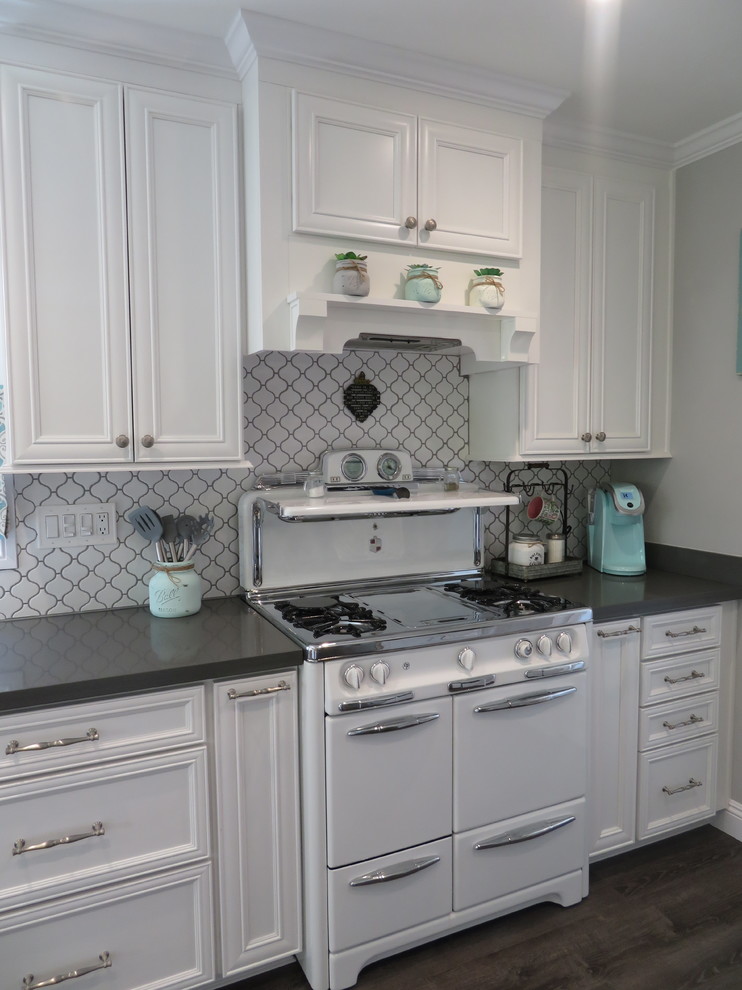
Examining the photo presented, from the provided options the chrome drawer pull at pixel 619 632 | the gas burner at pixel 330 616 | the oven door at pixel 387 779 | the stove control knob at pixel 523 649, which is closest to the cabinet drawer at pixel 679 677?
the chrome drawer pull at pixel 619 632

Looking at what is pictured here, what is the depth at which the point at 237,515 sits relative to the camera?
2.41 meters

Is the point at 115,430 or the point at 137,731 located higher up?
the point at 115,430

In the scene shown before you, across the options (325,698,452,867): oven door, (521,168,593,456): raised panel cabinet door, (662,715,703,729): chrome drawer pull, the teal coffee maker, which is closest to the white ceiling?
(521,168,593,456): raised panel cabinet door

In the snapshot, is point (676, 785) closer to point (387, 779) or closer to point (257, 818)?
point (387, 779)

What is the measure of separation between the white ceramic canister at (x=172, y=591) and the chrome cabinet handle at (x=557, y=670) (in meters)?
1.04

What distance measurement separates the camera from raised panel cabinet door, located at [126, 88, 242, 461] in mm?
1960

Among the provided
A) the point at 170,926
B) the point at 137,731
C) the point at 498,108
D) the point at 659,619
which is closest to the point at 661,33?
the point at 498,108

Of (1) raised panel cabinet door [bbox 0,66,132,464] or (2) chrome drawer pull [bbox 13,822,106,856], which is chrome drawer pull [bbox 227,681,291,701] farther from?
(1) raised panel cabinet door [bbox 0,66,132,464]

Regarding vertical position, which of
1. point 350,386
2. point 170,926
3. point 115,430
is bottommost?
point 170,926

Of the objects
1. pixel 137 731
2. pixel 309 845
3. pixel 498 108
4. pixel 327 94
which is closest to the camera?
pixel 137 731

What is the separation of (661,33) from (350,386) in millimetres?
1383

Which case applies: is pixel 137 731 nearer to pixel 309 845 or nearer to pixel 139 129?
pixel 309 845

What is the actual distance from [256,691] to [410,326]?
1.16 meters

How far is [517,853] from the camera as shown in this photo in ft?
6.97
